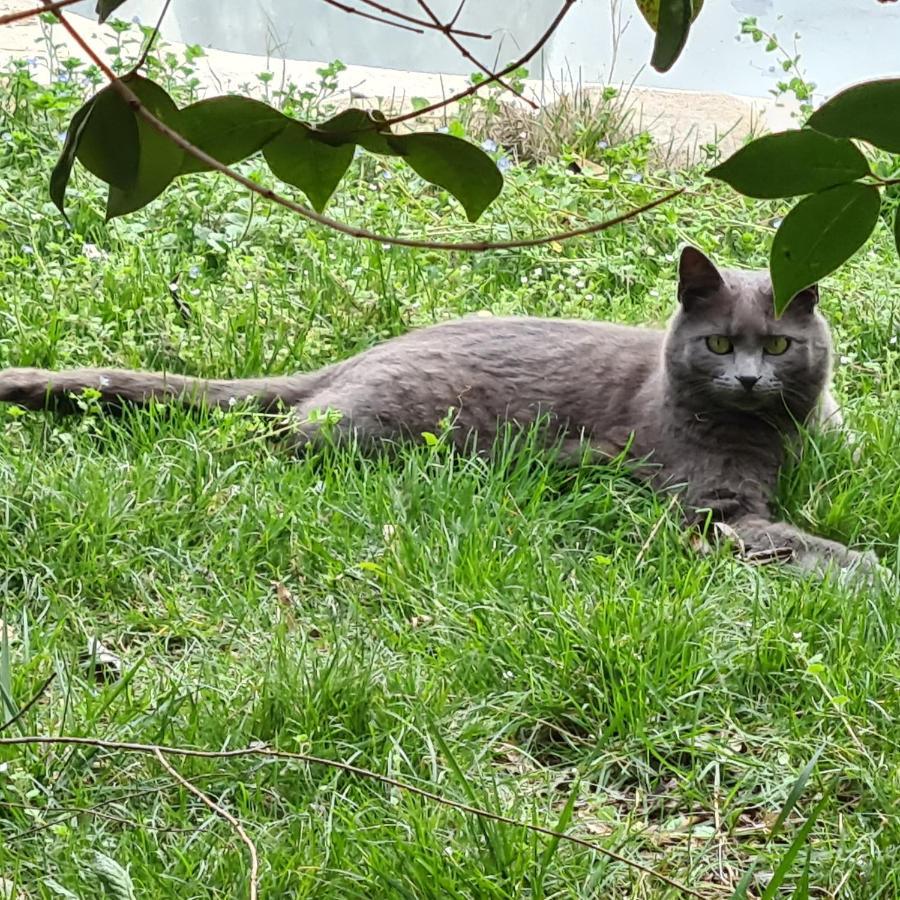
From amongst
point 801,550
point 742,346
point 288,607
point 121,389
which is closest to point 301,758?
point 288,607

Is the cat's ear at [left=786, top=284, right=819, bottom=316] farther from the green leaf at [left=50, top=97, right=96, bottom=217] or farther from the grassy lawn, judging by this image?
the green leaf at [left=50, top=97, right=96, bottom=217]

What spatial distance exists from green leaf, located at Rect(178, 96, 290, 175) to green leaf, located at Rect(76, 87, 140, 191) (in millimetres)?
38

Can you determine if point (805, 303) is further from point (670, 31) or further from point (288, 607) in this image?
point (670, 31)

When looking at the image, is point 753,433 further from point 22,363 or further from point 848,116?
point 848,116

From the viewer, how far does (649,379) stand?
3.31 metres

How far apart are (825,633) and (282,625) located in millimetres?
929

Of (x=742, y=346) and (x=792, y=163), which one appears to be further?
(x=742, y=346)

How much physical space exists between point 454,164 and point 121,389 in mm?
2411

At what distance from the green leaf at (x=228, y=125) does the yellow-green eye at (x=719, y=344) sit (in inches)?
94.5

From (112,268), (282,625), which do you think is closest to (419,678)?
(282,625)

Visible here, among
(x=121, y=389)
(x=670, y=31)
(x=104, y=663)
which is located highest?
(x=670, y=31)

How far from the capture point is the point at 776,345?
10.1 feet

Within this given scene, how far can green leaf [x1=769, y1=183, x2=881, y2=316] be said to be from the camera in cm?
71

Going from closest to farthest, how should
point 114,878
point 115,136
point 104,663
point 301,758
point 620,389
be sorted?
point 115,136 → point 114,878 → point 301,758 → point 104,663 → point 620,389
